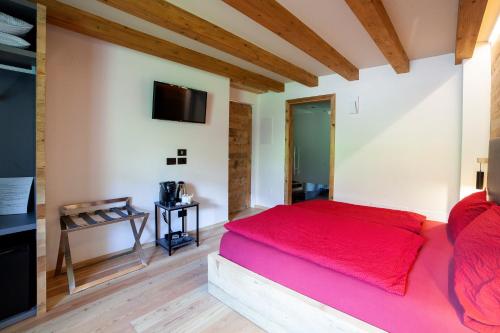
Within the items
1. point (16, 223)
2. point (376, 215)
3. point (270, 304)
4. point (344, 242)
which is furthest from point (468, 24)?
point (16, 223)

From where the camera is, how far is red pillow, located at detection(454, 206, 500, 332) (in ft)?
3.16

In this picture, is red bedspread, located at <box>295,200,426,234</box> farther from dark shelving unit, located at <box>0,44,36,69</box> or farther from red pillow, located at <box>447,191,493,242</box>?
dark shelving unit, located at <box>0,44,36,69</box>

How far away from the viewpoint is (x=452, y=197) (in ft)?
9.72

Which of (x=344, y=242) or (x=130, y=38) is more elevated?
(x=130, y=38)

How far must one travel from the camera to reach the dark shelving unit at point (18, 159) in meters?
1.66

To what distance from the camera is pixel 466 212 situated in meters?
1.78

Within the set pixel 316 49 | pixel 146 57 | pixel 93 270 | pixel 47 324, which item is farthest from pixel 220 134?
pixel 47 324

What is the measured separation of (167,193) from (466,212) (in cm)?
282

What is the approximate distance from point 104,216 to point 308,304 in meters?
2.07

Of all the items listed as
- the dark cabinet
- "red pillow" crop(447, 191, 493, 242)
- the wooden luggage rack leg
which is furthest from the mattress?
the dark cabinet

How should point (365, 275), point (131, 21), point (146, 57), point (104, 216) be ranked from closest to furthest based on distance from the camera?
1. point (365, 275)
2. point (131, 21)
3. point (104, 216)
4. point (146, 57)

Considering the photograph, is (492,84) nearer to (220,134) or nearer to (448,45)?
(448,45)

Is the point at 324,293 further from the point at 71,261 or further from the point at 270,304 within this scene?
the point at 71,261

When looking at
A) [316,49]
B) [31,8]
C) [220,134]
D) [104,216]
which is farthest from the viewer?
[220,134]
